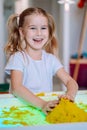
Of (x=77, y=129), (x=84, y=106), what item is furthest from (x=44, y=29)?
(x=77, y=129)

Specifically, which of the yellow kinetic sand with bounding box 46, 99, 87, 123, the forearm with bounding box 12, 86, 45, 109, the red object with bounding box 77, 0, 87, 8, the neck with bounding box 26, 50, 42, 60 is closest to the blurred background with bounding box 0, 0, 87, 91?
the red object with bounding box 77, 0, 87, 8

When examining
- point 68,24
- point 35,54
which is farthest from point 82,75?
point 35,54

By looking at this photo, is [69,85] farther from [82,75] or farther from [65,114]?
[82,75]

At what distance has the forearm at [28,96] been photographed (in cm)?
50

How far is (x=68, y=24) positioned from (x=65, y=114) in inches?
50.5

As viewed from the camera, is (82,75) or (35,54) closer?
(35,54)

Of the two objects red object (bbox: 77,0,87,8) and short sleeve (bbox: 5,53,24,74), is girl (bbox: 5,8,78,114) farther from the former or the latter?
red object (bbox: 77,0,87,8)

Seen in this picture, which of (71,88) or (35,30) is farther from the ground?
(35,30)

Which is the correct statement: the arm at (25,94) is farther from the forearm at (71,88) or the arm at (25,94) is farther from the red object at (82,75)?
the red object at (82,75)

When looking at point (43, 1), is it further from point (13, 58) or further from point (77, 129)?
point (77, 129)

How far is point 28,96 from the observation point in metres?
0.53

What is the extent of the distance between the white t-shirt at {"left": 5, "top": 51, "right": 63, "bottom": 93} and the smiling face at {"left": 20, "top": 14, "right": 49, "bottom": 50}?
39 millimetres

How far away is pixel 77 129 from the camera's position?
0.32m

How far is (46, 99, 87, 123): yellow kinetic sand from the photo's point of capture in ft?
1.30
